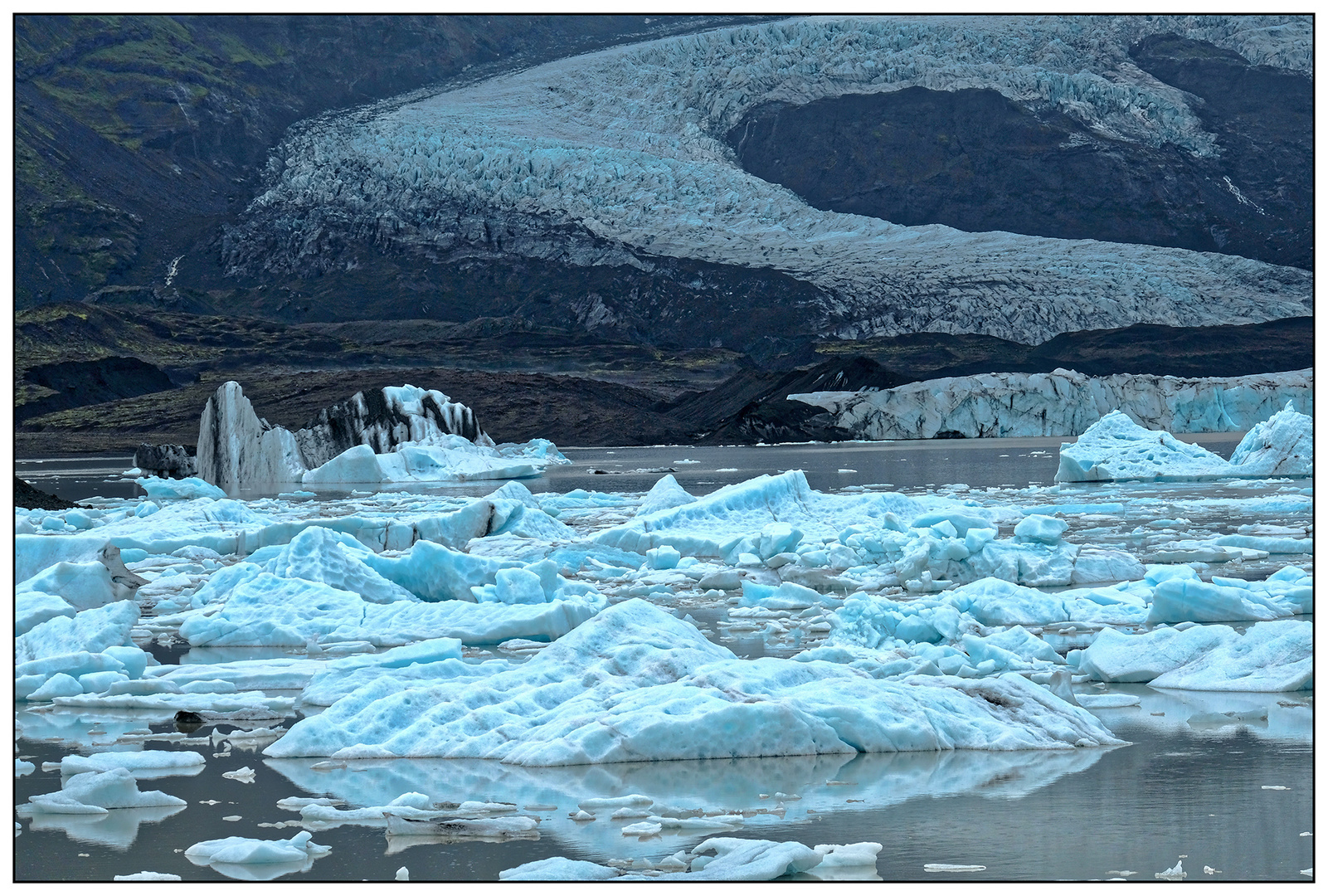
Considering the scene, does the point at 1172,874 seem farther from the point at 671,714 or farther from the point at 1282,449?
the point at 1282,449

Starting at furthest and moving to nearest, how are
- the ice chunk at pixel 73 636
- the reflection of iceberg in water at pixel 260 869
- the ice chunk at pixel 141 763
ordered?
the ice chunk at pixel 73 636 < the ice chunk at pixel 141 763 < the reflection of iceberg in water at pixel 260 869

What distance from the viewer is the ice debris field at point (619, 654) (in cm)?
440

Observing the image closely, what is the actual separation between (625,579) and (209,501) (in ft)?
22.5

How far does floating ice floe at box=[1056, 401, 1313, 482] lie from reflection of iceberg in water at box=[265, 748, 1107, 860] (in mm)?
19908

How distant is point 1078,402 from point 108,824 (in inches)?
1606

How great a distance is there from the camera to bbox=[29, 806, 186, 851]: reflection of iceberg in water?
13.2 feet

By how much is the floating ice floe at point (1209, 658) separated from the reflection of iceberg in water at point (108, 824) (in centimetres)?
412

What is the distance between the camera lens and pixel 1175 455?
25125 mm

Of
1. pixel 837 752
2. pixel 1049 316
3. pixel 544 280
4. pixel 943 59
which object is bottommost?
pixel 837 752

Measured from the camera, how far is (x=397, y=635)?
26.1 ft

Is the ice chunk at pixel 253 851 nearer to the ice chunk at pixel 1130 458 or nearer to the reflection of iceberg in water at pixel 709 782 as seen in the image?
the reflection of iceberg in water at pixel 709 782

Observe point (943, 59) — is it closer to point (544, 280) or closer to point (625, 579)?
point (544, 280)

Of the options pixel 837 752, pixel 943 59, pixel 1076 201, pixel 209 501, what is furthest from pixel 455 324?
pixel 837 752

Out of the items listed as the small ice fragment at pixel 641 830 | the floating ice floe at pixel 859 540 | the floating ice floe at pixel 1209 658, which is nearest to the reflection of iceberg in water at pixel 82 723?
the small ice fragment at pixel 641 830
